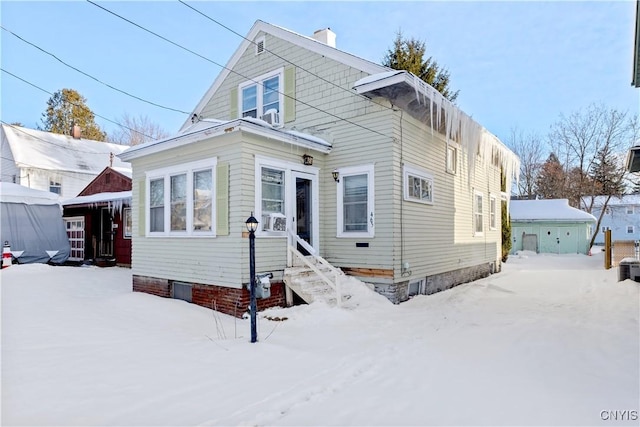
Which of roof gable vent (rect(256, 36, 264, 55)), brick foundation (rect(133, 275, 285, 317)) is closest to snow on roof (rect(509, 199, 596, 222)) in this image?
roof gable vent (rect(256, 36, 264, 55))

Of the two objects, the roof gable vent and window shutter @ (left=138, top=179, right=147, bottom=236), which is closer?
window shutter @ (left=138, top=179, right=147, bottom=236)

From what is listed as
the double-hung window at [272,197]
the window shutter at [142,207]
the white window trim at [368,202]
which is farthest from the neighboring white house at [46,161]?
the white window trim at [368,202]

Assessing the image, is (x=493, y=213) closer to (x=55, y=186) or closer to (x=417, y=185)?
(x=417, y=185)

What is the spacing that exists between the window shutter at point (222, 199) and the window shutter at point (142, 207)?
266 cm

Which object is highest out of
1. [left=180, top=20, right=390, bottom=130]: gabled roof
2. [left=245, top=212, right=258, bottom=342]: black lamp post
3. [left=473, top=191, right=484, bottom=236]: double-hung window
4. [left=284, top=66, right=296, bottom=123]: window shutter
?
[left=180, top=20, right=390, bottom=130]: gabled roof

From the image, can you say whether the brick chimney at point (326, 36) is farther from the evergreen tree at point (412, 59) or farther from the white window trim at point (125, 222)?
the white window trim at point (125, 222)

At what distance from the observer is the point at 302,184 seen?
8859 mm

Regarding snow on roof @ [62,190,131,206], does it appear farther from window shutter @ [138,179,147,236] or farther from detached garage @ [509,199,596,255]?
detached garage @ [509,199,596,255]

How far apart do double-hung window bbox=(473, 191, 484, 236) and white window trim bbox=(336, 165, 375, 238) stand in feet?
19.1

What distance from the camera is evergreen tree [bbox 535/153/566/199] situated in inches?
1224

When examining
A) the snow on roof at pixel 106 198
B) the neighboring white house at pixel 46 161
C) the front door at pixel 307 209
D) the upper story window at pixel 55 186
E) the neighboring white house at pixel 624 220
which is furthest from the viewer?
the neighboring white house at pixel 624 220

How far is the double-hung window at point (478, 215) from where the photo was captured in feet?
41.1

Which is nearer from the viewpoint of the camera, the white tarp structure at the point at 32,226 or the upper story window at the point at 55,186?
the white tarp structure at the point at 32,226

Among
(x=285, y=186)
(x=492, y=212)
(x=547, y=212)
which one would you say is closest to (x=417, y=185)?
(x=285, y=186)
